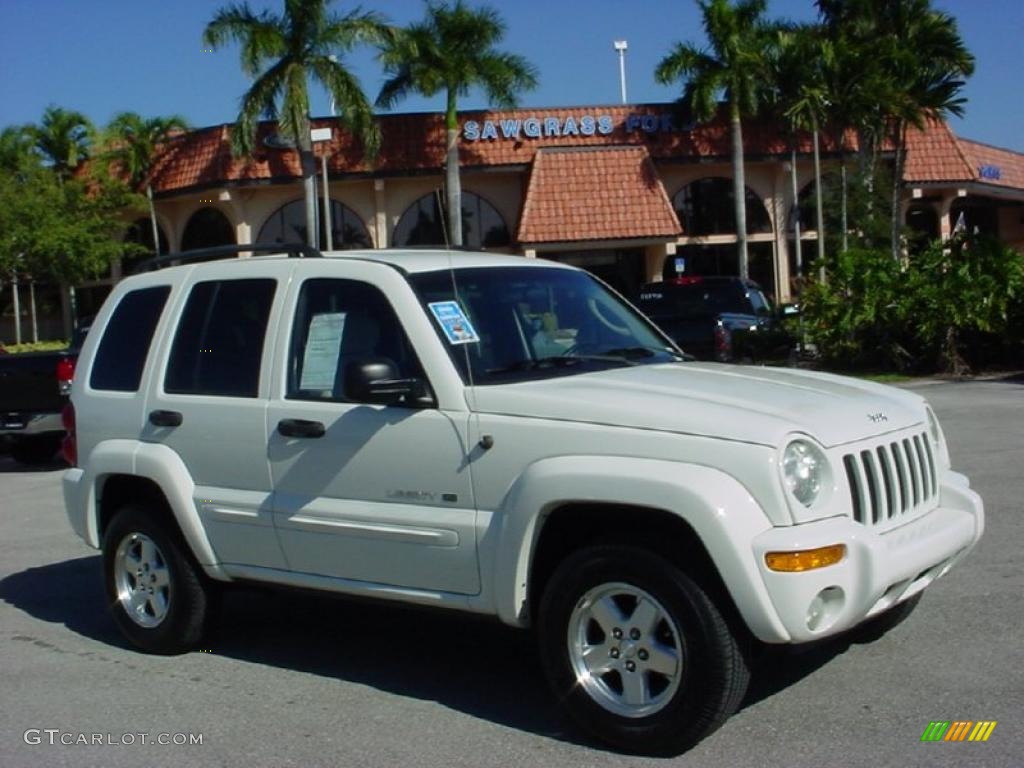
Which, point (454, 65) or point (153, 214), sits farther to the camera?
point (153, 214)

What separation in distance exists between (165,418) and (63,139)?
4079cm

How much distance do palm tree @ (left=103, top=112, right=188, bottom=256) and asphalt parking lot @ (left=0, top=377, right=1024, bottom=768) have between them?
1376 inches

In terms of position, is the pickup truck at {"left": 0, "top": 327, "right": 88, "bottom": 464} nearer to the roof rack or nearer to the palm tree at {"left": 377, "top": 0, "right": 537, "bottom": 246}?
the roof rack

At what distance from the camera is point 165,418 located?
20.7 ft

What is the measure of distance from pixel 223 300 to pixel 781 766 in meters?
3.43

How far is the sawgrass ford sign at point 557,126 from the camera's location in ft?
124

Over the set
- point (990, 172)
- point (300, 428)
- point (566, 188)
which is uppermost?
point (990, 172)

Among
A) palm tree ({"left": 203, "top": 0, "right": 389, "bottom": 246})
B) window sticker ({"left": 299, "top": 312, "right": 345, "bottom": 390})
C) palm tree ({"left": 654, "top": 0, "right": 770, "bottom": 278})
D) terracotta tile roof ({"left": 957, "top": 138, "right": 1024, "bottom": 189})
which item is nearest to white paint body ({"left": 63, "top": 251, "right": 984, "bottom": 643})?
window sticker ({"left": 299, "top": 312, "right": 345, "bottom": 390})

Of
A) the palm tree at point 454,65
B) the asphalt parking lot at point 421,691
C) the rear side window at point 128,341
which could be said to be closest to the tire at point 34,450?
the asphalt parking lot at point 421,691

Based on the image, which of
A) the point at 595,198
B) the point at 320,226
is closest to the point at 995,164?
the point at 595,198

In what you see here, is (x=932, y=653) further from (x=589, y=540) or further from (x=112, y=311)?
(x=112, y=311)

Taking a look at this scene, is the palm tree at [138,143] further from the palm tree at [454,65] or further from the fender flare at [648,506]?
the fender flare at [648,506]

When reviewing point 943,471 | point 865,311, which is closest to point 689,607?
point 943,471
